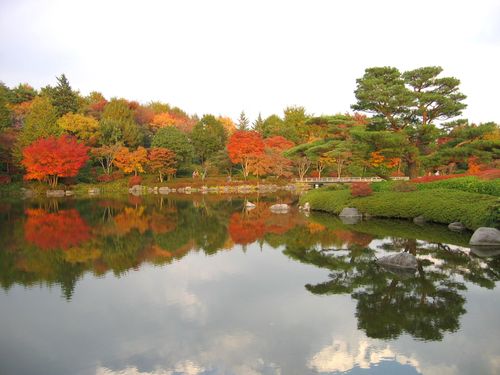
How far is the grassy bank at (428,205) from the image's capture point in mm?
13539

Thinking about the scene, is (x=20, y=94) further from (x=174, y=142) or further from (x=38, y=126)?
(x=174, y=142)

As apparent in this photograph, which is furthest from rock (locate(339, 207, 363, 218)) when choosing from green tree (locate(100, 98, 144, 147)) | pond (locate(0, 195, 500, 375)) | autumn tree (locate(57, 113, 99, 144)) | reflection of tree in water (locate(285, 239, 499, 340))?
autumn tree (locate(57, 113, 99, 144))

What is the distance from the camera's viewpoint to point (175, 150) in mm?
46188

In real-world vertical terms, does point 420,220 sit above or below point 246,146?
below

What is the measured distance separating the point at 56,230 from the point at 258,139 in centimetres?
3099

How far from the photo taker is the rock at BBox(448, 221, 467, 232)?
1454 cm

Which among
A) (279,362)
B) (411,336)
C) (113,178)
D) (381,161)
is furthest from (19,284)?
(113,178)

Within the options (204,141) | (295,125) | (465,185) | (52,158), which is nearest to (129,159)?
(52,158)

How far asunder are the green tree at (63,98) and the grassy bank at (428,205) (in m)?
37.0

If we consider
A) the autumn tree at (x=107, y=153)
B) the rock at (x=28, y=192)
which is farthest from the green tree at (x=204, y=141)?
the rock at (x=28, y=192)

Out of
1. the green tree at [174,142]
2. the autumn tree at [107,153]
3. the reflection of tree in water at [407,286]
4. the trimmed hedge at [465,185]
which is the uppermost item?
the green tree at [174,142]

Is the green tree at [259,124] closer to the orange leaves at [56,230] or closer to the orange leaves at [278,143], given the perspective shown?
the orange leaves at [278,143]

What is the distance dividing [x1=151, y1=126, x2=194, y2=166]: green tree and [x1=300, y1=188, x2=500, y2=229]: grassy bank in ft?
89.2

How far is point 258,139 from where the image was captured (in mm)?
44875
